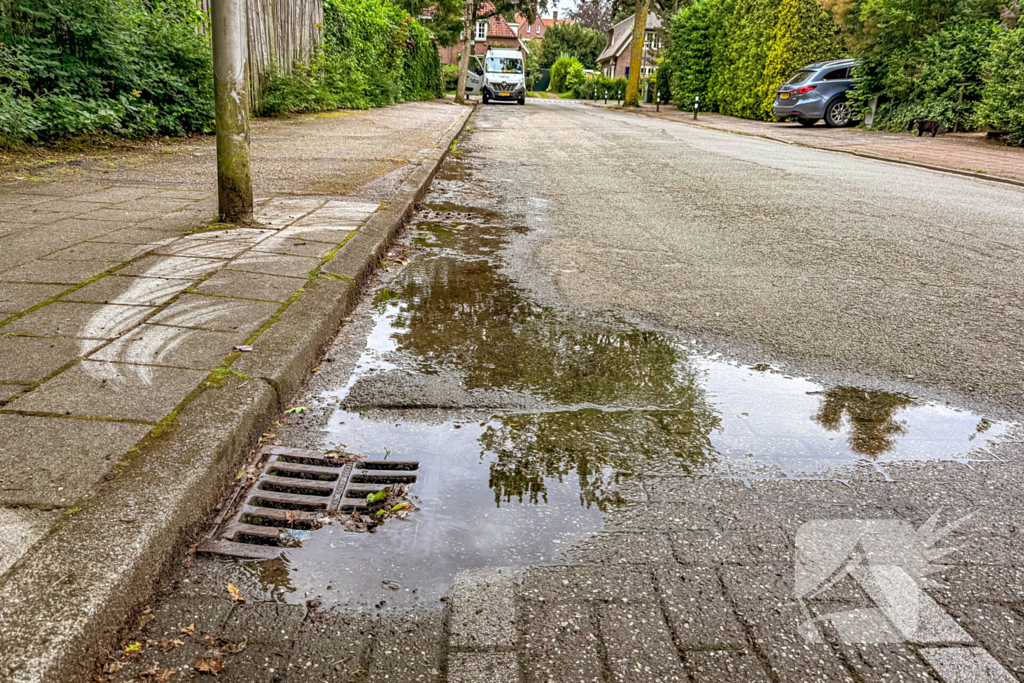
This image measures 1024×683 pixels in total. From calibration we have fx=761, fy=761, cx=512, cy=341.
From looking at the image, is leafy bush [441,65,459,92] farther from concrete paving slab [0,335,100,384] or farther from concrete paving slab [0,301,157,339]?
concrete paving slab [0,335,100,384]

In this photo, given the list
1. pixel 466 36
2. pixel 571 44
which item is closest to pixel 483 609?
pixel 466 36

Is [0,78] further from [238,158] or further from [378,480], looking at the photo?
[378,480]

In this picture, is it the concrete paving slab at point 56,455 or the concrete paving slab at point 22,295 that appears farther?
the concrete paving slab at point 22,295

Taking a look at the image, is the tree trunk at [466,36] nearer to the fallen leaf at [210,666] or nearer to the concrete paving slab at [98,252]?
the concrete paving slab at [98,252]

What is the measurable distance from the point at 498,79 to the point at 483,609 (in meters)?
36.7

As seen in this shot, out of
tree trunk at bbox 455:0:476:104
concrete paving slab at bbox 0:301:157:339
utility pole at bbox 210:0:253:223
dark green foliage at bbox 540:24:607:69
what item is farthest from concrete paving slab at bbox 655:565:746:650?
dark green foliage at bbox 540:24:607:69

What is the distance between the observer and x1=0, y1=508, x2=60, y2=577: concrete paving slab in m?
1.74

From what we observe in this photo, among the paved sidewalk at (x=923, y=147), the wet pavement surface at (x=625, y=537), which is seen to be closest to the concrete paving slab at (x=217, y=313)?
the wet pavement surface at (x=625, y=537)

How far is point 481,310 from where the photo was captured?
4266 millimetres

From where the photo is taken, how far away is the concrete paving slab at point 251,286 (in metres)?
3.77

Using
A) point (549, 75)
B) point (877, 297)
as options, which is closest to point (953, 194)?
point (877, 297)

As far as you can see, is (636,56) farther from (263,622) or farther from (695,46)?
(263,622)

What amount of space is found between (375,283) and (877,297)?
10.2ft

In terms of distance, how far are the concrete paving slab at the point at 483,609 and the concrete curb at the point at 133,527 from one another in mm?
755
